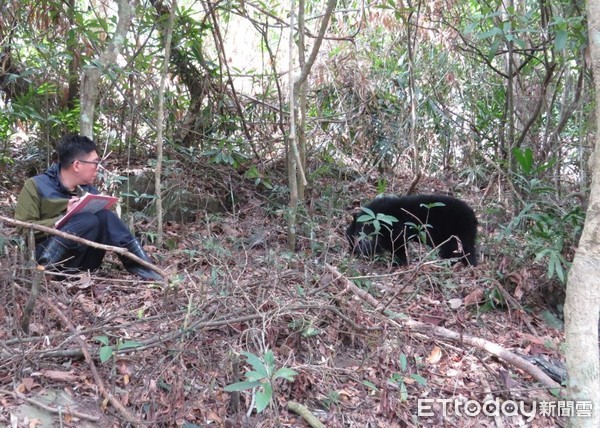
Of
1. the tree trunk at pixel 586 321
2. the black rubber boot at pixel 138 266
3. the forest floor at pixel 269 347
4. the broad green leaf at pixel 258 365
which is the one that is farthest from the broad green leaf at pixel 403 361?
the black rubber boot at pixel 138 266

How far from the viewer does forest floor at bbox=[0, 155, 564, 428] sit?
2.63 metres

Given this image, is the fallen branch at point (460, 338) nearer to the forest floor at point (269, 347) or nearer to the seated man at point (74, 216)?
the forest floor at point (269, 347)

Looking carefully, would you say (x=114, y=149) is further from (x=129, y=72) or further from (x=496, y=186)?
(x=496, y=186)

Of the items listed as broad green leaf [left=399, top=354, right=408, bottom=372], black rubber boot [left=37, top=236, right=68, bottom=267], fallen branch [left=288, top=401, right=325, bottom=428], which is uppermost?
black rubber boot [left=37, top=236, right=68, bottom=267]

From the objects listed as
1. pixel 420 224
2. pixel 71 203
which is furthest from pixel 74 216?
pixel 420 224

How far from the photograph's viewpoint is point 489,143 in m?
6.46

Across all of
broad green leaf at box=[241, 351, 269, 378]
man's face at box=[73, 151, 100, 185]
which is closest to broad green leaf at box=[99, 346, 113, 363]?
broad green leaf at box=[241, 351, 269, 378]

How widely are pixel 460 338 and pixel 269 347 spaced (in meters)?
1.14

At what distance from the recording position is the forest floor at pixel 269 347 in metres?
2.63

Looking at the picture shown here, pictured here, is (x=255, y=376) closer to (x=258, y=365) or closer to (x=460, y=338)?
(x=258, y=365)

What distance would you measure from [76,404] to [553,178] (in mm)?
4522

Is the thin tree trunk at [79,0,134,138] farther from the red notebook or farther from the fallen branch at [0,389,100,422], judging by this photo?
the fallen branch at [0,389,100,422]

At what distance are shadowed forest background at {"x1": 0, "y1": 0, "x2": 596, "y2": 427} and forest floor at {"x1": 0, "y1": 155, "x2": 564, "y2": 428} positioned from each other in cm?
1

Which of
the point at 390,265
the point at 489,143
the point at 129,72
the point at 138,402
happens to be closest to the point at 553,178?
the point at 489,143
